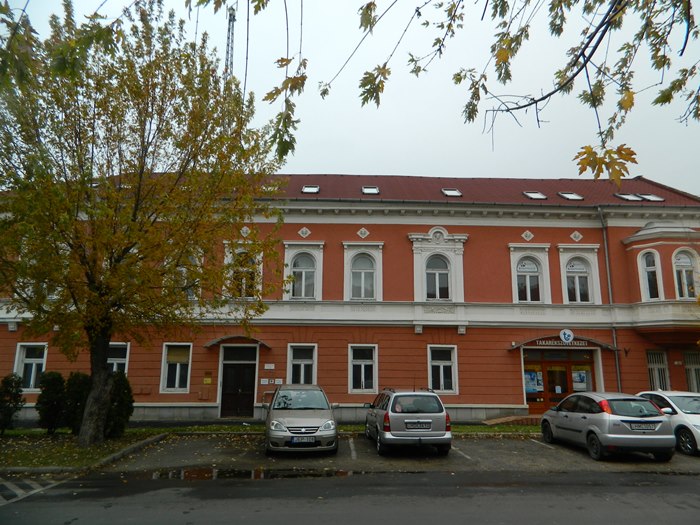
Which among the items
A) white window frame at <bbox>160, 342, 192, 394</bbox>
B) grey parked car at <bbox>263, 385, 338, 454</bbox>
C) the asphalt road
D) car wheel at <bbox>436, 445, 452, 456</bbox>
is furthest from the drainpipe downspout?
white window frame at <bbox>160, 342, 192, 394</bbox>

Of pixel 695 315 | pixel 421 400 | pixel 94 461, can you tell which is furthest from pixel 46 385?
pixel 695 315

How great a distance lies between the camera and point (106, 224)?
1077 centimetres

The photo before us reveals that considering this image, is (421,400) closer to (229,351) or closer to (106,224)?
(106,224)

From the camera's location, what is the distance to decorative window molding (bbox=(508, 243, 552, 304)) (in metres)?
20.1

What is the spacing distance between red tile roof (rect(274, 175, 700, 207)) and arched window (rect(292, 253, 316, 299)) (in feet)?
8.53

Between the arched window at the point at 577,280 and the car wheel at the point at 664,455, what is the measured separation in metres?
9.61

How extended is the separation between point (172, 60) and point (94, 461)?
9.43 metres

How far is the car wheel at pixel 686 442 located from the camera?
39.2 feet

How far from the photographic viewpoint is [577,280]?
2041 centimetres

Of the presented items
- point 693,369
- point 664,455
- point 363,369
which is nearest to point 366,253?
point 363,369

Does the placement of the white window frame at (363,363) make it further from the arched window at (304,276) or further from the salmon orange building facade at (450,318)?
the arched window at (304,276)

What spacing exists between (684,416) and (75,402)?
16.6 metres

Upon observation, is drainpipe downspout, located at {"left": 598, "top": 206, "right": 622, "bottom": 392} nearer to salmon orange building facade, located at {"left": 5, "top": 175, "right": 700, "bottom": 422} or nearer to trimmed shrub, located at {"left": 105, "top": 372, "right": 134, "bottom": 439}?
salmon orange building facade, located at {"left": 5, "top": 175, "right": 700, "bottom": 422}

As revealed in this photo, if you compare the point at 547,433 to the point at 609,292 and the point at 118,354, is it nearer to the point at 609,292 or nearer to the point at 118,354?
the point at 609,292
